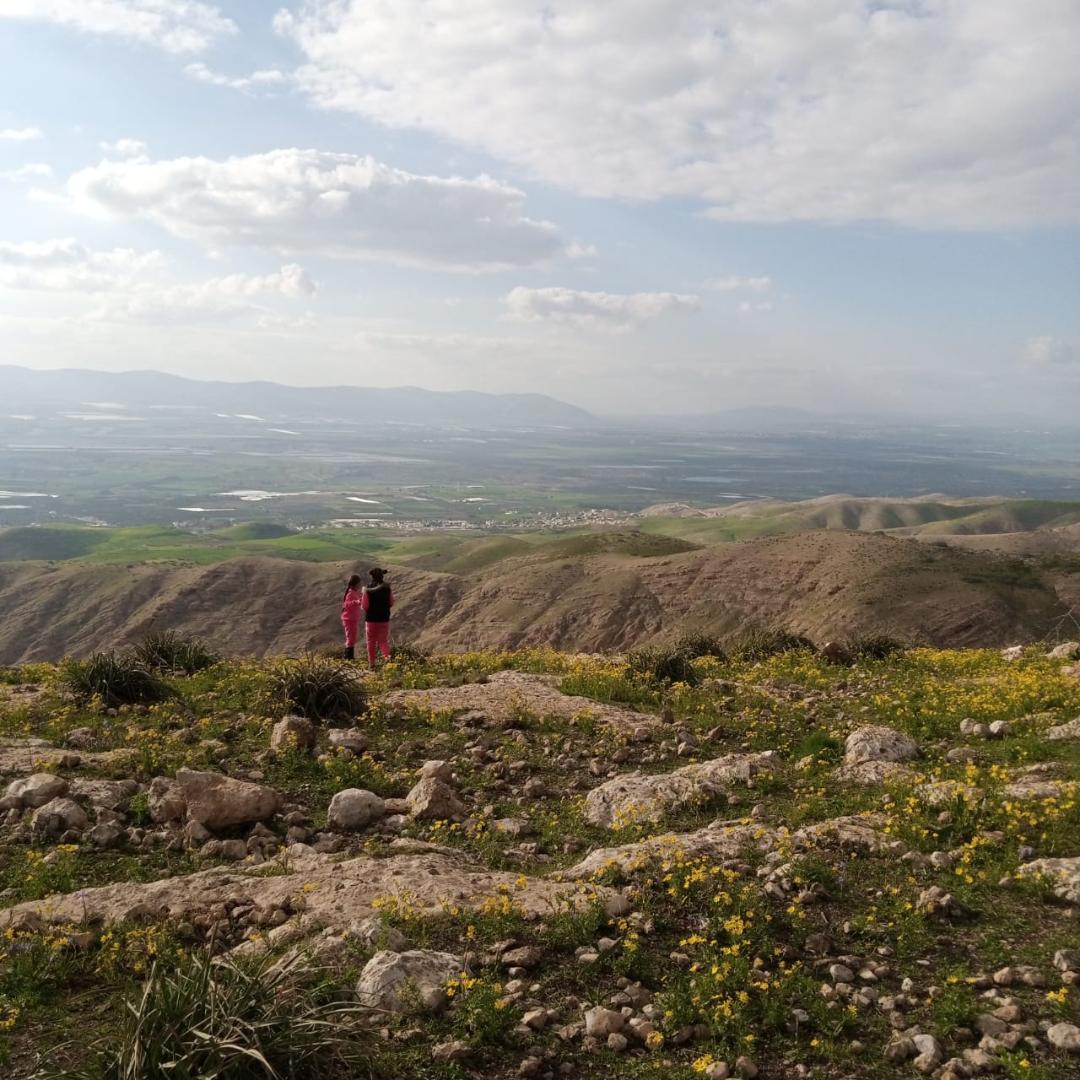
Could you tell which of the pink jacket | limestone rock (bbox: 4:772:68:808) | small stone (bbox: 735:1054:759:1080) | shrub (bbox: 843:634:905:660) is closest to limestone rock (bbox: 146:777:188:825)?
limestone rock (bbox: 4:772:68:808)

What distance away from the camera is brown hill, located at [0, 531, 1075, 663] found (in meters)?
54.8

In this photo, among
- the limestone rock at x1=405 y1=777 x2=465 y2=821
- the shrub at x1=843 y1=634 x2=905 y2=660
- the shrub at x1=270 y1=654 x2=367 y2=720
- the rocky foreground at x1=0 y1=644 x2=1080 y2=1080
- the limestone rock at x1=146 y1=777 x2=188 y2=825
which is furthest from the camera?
the shrub at x1=843 y1=634 x2=905 y2=660

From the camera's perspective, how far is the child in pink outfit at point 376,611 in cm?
1513

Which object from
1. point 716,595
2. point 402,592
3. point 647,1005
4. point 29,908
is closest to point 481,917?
point 647,1005

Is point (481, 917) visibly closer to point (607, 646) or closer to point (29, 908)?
point (29, 908)

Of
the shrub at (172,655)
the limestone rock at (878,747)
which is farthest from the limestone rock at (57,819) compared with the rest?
the limestone rock at (878,747)

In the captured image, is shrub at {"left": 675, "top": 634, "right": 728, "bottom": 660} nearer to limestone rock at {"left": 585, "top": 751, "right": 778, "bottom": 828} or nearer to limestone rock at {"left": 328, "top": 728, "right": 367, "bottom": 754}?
limestone rock at {"left": 585, "top": 751, "right": 778, "bottom": 828}

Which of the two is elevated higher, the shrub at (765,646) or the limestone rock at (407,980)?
the limestone rock at (407,980)

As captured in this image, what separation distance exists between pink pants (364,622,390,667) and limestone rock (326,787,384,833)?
7080 mm

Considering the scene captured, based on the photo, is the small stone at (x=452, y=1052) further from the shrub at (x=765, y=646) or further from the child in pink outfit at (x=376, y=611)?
the shrub at (x=765, y=646)

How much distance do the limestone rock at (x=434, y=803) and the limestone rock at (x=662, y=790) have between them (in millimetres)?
1359

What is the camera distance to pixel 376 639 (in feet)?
50.2

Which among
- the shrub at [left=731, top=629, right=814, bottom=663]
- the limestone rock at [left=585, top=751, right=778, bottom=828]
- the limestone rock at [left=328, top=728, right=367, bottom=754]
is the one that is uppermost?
the limestone rock at [left=585, top=751, right=778, bottom=828]

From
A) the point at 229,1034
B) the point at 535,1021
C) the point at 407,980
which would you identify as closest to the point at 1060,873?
the point at 535,1021
